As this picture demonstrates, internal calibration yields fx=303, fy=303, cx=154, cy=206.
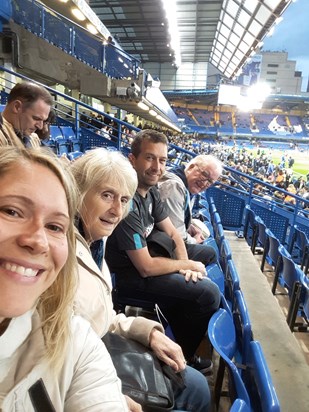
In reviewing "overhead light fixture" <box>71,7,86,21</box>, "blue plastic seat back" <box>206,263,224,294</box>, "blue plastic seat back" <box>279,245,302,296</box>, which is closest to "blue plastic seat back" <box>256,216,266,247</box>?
"blue plastic seat back" <box>279,245,302,296</box>

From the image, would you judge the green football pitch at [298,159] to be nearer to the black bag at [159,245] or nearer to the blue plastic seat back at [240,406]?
the black bag at [159,245]

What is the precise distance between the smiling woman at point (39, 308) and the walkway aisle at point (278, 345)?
146 cm

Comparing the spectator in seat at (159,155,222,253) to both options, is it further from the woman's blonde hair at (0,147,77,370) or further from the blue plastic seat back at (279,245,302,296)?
the woman's blonde hair at (0,147,77,370)

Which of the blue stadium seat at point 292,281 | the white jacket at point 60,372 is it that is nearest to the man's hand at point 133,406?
the white jacket at point 60,372

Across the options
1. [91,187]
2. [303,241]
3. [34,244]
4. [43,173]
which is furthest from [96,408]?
[303,241]

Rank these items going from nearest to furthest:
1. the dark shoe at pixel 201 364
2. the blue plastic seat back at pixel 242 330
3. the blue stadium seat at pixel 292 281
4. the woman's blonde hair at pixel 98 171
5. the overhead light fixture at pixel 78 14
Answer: the woman's blonde hair at pixel 98 171 < the blue plastic seat back at pixel 242 330 < the dark shoe at pixel 201 364 < the blue stadium seat at pixel 292 281 < the overhead light fixture at pixel 78 14

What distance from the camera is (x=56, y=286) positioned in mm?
885

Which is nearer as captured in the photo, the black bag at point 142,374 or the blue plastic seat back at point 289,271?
the black bag at point 142,374

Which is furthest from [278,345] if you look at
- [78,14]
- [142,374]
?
[78,14]

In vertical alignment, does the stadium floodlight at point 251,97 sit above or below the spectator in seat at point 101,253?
above

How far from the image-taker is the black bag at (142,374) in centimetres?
107

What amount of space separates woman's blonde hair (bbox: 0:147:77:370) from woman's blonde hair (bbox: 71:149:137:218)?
1.89 feet

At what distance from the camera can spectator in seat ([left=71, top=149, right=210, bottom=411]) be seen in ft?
3.84

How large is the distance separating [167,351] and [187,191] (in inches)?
65.1
